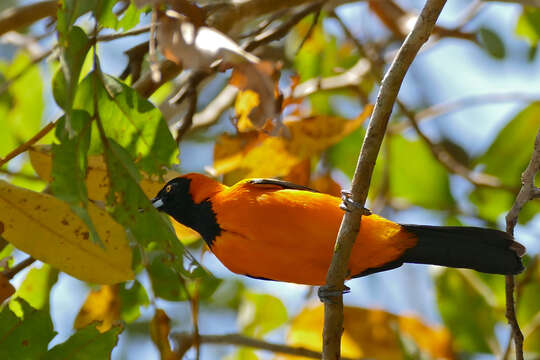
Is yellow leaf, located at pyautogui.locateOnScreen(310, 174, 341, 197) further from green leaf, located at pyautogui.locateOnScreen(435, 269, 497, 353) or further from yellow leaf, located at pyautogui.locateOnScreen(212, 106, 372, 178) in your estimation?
green leaf, located at pyautogui.locateOnScreen(435, 269, 497, 353)

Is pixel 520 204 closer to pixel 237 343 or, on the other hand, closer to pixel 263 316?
pixel 237 343

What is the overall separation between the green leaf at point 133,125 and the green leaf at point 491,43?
2497 mm

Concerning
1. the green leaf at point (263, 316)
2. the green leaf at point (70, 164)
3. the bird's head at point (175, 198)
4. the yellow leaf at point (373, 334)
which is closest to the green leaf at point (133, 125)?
the green leaf at point (70, 164)

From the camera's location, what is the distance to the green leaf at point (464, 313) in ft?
15.6

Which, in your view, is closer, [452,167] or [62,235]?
[62,235]

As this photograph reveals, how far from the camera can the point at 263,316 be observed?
4840 mm

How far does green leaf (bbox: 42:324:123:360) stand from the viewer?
9.01 feet

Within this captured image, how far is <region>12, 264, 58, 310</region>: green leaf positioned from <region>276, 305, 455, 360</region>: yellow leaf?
1.66m

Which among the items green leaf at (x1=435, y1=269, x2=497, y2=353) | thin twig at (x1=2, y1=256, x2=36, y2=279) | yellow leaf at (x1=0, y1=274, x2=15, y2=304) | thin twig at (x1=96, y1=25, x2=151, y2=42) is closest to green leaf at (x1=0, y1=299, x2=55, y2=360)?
yellow leaf at (x1=0, y1=274, x2=15, y2=304)

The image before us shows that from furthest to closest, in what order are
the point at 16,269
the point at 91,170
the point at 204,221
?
the point at 204,221, the point at 16,269, the point at 91,170

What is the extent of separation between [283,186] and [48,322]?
1154 millimetres

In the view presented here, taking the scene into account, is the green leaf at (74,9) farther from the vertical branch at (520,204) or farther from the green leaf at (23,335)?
the vertical branch at (520,204)

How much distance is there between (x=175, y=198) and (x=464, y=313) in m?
2.18

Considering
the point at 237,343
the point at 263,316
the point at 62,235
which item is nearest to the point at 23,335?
the point at 62,235
